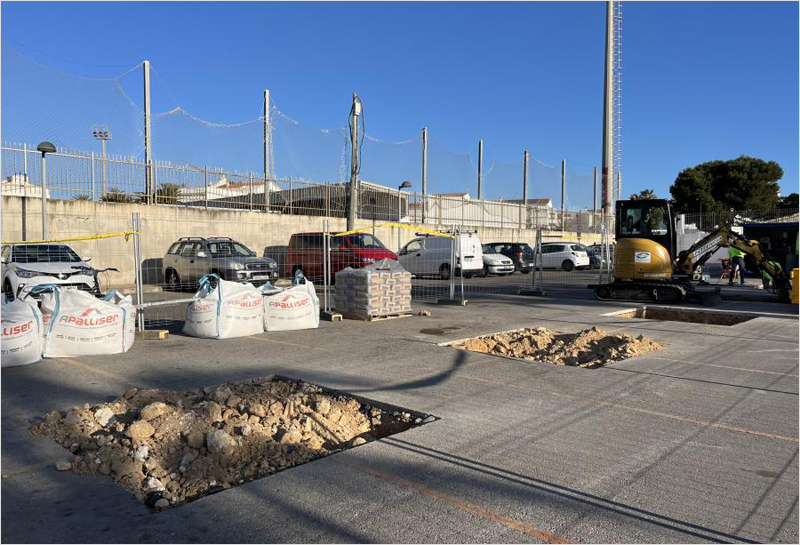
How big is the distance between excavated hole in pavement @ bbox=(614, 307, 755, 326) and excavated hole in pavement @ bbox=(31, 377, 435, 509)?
32.1ft

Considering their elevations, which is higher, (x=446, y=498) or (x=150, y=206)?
(x=150, y=206)

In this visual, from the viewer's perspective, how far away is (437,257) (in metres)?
23.8

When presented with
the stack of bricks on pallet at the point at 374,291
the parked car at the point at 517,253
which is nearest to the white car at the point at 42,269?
the stack of bricks on pallet at the point at 374,291

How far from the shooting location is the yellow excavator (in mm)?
15820

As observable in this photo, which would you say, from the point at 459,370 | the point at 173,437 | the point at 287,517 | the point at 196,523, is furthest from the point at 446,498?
the point at 459,370

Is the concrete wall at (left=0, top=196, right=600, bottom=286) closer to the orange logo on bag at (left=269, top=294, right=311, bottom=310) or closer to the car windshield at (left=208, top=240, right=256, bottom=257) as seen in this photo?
the car windshield at (left=208, top=240, right=256, bottom=257)

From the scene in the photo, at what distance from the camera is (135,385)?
266 inches

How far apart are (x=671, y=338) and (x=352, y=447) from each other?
740 cm

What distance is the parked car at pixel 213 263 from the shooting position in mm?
16844

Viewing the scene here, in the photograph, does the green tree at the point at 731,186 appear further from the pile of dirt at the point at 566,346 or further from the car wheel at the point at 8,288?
the car wheel at the point at 8,288

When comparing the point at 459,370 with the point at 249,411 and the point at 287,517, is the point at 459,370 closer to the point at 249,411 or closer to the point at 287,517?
the point at 249,411

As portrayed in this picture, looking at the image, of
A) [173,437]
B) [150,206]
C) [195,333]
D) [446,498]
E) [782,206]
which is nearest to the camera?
[446,498]

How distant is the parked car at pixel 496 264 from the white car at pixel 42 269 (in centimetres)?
1599

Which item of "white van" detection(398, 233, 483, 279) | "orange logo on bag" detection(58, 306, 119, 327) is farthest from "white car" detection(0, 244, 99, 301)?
"white van" detection(398, 233, 483, 279)
